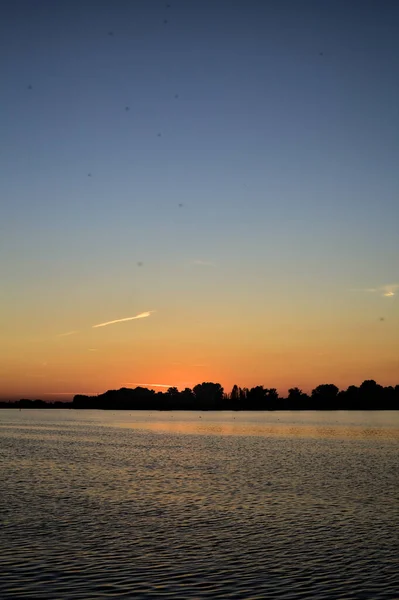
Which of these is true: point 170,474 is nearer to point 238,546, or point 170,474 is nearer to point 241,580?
point 238,546

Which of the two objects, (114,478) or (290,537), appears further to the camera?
(114,478)

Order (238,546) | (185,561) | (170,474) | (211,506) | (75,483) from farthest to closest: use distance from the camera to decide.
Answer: (170,474) → (75,483) → (211,506) → (238,546) → (185,561)

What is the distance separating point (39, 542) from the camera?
2980cm

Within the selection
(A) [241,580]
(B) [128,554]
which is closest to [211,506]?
(B) [128,554]

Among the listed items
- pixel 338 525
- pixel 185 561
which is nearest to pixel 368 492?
pixel 338 525

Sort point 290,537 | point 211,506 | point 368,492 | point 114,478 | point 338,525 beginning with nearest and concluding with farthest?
point 290,537, point 338,525, point 211,506, point 368,492, point 114,478

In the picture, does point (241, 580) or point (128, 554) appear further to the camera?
point (128, 554)

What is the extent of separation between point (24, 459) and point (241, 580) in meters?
56.5

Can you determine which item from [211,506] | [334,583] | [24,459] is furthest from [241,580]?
[24,459]

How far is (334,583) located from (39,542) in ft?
47.6

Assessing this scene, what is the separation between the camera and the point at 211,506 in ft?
133

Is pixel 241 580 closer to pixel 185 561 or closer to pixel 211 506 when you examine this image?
pixel 185 561

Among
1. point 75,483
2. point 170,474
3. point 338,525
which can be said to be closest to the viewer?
point 338,525

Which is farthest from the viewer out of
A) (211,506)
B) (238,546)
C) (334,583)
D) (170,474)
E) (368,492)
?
(170,474)
